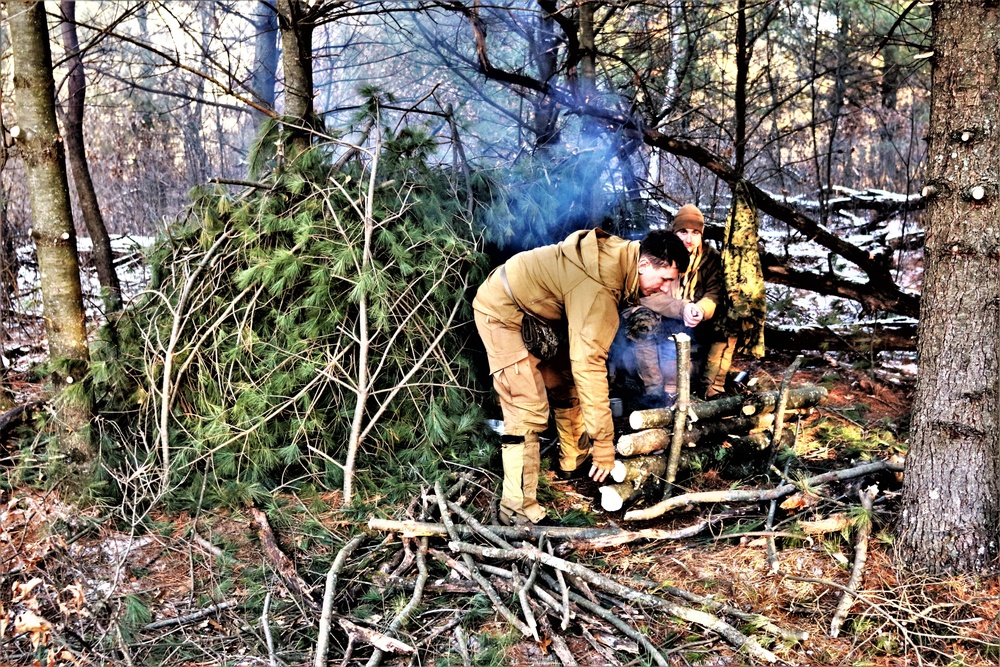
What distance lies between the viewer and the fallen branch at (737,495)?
4094 mm

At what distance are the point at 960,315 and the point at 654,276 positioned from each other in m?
1.46

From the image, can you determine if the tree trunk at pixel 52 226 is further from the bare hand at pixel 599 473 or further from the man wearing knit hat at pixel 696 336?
the man wearing knit hat at pixel 696 336

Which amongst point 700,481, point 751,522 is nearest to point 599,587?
point 751,522

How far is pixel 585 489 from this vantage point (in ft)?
15.8

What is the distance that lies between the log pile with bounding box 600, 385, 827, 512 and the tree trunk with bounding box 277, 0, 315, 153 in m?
3.29

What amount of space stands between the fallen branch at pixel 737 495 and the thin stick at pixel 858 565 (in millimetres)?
250

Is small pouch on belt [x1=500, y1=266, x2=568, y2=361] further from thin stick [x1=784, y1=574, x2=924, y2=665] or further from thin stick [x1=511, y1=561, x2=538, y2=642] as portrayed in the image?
thin stick [x1=784, y1=574, x2=924, y2=665]

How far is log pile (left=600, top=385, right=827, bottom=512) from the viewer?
4.43m

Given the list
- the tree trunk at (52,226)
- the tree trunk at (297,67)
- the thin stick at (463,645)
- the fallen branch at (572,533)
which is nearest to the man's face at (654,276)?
the fallen branch at (572,533)

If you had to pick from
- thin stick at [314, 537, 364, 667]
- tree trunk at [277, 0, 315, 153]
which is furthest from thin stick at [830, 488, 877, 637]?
tree trunk at [277, 0, 315, 153]

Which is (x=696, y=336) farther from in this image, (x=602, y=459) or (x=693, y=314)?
(x=602, y=459)

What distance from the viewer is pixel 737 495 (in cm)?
410

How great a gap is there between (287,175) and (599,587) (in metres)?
3.51

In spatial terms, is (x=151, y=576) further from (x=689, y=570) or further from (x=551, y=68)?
(x=551, y=68)
